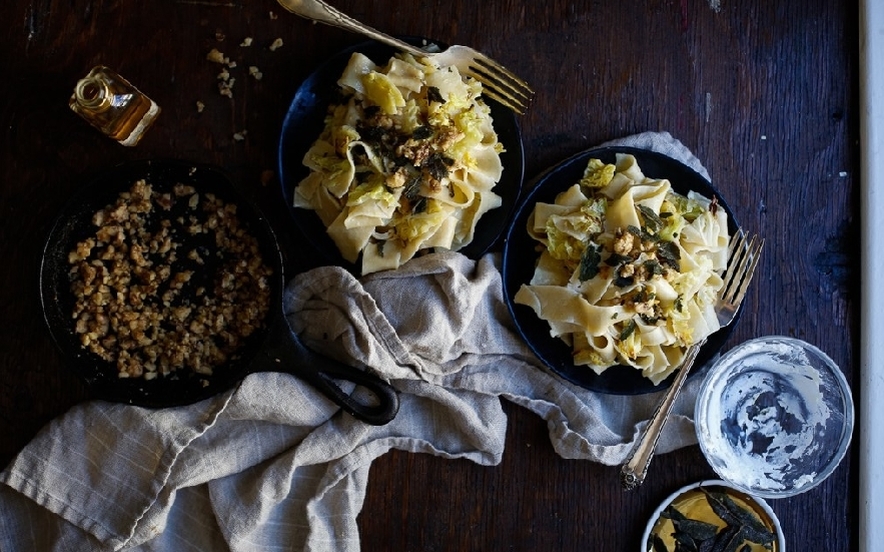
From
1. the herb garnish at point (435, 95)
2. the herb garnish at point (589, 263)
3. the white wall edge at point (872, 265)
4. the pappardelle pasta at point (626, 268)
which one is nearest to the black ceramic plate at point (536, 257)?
the pappardelle pasta at point (626, 268)

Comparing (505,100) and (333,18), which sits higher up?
(333,18)

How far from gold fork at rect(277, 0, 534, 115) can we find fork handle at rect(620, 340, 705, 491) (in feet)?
2.50

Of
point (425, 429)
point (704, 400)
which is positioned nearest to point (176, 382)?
point (425, 429)

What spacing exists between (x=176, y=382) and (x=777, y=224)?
1.64 metres

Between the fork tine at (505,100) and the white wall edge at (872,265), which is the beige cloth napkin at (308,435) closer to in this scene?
the fork tine at (505,100)

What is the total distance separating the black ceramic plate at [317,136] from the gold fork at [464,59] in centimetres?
5

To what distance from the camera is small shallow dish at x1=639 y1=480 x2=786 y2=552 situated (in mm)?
2215

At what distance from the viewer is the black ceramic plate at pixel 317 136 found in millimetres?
2043

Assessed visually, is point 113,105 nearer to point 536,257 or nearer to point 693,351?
point 536,257

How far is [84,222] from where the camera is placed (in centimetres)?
204

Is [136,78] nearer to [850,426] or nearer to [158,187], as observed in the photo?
[158,187]

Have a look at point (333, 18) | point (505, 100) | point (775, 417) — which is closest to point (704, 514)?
point (775, 417)

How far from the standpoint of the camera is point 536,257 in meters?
2.12

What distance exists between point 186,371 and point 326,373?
1.13 feet
